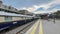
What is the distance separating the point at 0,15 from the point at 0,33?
2026 mm

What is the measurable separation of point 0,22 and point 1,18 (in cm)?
60

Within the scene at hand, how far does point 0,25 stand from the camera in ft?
39.2

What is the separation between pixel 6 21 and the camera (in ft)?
46.6

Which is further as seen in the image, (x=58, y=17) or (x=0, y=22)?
(x=58, y=17)

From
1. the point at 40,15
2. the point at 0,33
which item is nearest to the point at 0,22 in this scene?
the point at 0,33

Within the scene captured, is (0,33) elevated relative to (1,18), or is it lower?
lower

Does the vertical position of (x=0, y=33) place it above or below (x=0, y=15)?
below

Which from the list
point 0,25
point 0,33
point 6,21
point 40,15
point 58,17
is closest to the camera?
point 0,25

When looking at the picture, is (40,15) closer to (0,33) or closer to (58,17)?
(58,17)

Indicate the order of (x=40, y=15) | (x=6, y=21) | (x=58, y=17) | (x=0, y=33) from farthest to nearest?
1. (x=40, y=15)
2. (x=58, y=17)
3. (x=6, y=21)
4. (x=0, y=33)

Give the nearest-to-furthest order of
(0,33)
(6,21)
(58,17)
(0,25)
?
(0,25) → (0,33) → (6,21) → (58,17)

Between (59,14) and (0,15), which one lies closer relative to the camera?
(0,15)

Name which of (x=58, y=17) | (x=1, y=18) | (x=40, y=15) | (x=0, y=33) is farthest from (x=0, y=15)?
(x=40, y=15)

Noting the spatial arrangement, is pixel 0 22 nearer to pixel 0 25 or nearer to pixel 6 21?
pixel 0 25
